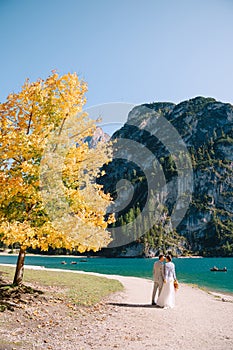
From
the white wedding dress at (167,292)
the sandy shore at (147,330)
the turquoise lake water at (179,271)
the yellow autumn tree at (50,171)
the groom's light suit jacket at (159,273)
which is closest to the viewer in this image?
the sandy shore at (147,330)

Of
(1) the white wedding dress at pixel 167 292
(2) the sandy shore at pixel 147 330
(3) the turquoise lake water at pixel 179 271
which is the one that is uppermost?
(1) the white wedding dress at pixel 167 292

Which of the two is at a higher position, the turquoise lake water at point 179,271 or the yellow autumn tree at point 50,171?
the yellow autumn tree at point 50,171

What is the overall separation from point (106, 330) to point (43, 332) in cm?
226

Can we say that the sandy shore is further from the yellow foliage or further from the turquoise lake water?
the turquoise lake water

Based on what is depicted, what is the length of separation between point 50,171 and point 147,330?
7141mm

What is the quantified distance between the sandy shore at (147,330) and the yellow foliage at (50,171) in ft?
10.1

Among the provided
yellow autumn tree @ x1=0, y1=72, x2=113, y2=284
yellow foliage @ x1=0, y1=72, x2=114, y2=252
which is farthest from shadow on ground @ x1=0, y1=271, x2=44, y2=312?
yellow foliage @ x1=0, y1=72, x2=114, y2=252

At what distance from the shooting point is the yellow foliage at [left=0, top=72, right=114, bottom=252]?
12.1 metres

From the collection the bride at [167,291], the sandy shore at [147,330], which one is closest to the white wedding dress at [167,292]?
the bride at [167,291]

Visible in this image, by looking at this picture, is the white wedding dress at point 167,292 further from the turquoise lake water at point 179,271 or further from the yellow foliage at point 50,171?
the turquoise lake water at point 179,271

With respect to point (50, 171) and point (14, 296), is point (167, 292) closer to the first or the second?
point (14, 296)

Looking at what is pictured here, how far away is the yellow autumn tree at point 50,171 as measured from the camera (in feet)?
39.7

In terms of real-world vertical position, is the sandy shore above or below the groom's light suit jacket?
below

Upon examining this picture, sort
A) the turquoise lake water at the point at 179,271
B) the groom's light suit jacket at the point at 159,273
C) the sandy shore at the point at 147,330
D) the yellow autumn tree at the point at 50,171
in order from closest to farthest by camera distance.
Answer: the sandy shore at the point at 147,330
the yellow autumn tree at the point at 50,171
the groom's light suit jacket at the point at 159,273
the turquoise lake water at the point at 179,271
